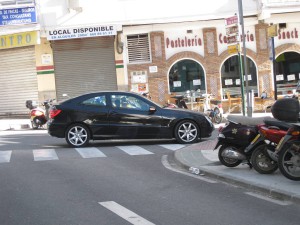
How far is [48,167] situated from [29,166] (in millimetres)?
472

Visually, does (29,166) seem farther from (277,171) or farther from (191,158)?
(277,171)

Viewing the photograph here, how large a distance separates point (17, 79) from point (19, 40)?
1.94 meters

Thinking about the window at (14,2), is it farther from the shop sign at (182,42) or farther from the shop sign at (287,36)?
the shop sign at (287,36)

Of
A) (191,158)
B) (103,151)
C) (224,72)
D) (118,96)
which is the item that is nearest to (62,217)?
(191,158)

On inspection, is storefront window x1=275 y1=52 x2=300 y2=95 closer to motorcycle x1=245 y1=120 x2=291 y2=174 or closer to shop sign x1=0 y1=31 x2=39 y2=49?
shop sign x1=0 y1=31 x2=39 y2=49

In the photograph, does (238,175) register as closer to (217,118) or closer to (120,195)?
(120,195)

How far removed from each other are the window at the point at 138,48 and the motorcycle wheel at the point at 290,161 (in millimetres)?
16100

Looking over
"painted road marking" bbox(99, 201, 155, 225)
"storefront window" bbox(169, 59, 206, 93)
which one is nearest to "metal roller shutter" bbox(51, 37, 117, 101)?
"storefront window" bbox(169, 59, 206, 93)

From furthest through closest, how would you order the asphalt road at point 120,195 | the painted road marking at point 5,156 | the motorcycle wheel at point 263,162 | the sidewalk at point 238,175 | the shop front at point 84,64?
→ the shop front at point 84,64, the painted road marking at point 5,156, the motorcycle wheel at point 263,162, the sidewalk at point 238,175, the asphalt road at point 120,195

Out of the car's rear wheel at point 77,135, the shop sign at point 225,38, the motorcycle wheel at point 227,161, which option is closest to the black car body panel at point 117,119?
the car's rear wheel at point 77,135

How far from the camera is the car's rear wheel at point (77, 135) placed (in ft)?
43.6

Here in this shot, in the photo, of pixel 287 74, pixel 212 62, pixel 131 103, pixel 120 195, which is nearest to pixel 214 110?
pixel 212 62

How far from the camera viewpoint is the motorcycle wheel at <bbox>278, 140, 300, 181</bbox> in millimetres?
7811

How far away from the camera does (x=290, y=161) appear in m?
7.88
